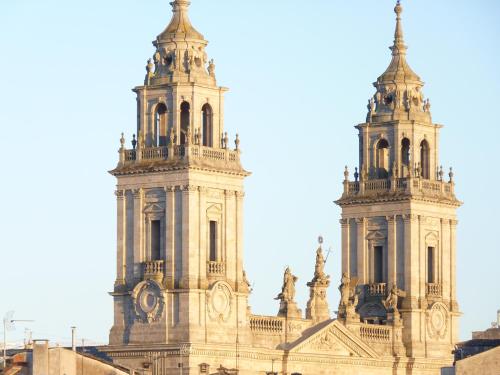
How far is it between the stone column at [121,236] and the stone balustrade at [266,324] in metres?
8.28

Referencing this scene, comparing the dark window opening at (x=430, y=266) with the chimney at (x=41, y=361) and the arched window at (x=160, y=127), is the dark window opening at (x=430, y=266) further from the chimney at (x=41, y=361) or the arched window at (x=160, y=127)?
the chimney at (x=41, y=361)

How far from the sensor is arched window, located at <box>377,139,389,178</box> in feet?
522

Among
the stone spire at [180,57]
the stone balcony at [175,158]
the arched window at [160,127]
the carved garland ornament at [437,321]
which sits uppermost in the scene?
the stone spire at [180,57]

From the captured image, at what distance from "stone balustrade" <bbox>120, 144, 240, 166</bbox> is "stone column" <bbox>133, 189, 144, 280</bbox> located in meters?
1.99

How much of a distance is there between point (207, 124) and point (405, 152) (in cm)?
2282

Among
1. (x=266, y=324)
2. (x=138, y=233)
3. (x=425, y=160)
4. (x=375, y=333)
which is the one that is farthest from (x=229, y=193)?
(x=425, y=160)

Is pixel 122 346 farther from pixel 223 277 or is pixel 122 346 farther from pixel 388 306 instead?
pixel 388 306

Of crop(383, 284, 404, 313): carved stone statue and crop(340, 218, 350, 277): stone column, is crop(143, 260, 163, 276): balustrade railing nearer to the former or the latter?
crop(383, 284, 404, 313): carved stone statue

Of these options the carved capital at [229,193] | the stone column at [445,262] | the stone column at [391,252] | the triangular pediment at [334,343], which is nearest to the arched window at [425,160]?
the stone column at [445,262]

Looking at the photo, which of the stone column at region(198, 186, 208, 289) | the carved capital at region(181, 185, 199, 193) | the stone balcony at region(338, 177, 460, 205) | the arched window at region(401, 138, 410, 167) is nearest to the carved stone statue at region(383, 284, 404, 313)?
the stone balcony at region(338, 177, 460, 205)

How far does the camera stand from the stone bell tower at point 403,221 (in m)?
157

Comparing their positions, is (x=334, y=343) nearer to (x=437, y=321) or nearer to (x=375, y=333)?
(x=375, y=333)

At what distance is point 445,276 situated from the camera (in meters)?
158

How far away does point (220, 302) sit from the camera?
13838 cm
